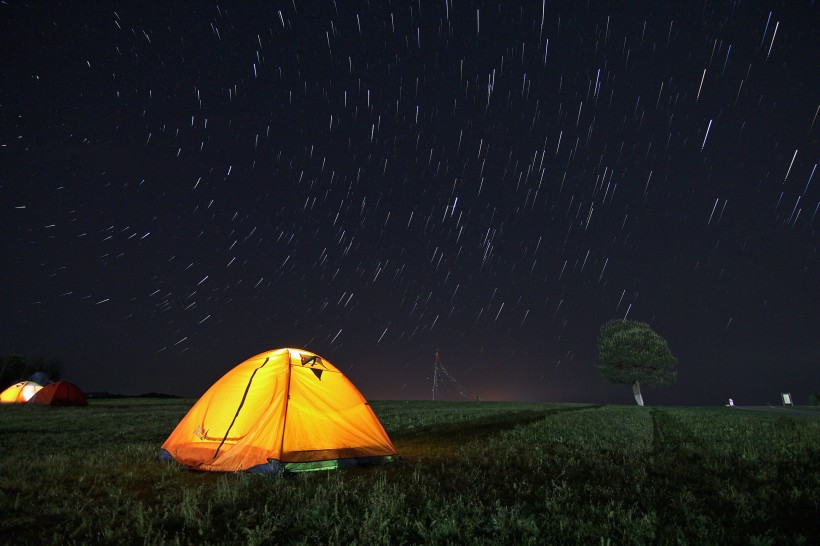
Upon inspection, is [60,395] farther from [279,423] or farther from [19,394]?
[279,423]

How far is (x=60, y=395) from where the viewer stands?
108 feet

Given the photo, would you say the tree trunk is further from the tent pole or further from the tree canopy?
the tent pole

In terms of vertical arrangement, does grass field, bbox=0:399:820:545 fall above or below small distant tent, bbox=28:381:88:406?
below

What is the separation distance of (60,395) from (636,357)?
205 feet

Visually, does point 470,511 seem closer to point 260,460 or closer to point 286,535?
point 286,535

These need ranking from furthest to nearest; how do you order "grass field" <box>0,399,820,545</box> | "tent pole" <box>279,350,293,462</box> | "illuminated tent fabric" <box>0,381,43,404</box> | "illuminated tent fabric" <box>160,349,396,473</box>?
1. "illuminated tent fabric" <box>0,381,43,404</box>
2. "illuminated tent fabric" <box>160,349,396,473</box>
3. "tent pole" <box>279,350,293,462</box>
4. "grass field" <box>0,399,820,545</box>

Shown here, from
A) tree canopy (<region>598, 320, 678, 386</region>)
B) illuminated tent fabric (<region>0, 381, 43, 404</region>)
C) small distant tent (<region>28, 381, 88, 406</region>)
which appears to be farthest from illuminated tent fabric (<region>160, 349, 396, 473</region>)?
tree canopy (<region>598, 320, 678, 386</region>)

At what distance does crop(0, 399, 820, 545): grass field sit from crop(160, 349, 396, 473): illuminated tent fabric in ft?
1.55

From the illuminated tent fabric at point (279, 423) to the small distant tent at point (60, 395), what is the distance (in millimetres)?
32731

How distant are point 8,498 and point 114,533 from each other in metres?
3.00

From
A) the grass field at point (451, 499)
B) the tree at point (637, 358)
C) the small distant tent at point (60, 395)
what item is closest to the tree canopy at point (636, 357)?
the tree at point (637, 358)

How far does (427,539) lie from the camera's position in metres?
4.47

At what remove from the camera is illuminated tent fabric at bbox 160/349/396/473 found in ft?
26.6

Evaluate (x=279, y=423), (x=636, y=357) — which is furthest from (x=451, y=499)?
(x=636, y=357)
